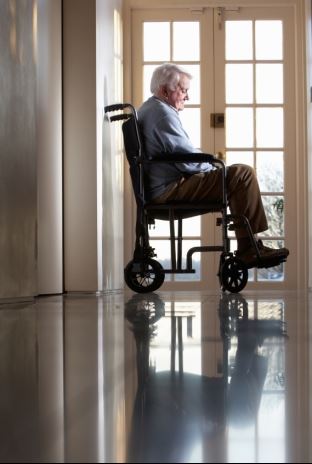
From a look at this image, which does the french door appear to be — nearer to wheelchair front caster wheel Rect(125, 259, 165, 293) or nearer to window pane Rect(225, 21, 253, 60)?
window pane Rect(225, 21, 253, 60)

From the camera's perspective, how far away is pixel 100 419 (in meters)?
0.47

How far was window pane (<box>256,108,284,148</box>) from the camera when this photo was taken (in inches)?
212

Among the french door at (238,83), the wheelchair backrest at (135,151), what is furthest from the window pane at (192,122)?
the wheelchair backrest at (135,151)

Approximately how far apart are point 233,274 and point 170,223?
420mm

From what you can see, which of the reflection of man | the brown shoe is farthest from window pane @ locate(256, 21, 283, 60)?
the reflection of man

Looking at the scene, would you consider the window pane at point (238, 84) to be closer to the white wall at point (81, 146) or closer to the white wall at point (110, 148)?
the white wall at point (110, 148)

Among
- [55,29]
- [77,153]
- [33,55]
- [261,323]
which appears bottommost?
[261,323]

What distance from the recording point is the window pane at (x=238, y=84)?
212 inches

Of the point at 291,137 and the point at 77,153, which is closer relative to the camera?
the point at 77,153

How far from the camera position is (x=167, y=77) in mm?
4246

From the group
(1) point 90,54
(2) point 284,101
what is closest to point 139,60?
(2) point 284,101

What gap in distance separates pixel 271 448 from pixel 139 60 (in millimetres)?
5154

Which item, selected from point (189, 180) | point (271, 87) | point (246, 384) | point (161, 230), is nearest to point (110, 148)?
point (189, 180)

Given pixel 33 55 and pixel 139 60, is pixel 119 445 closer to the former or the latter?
pixel 33 55
